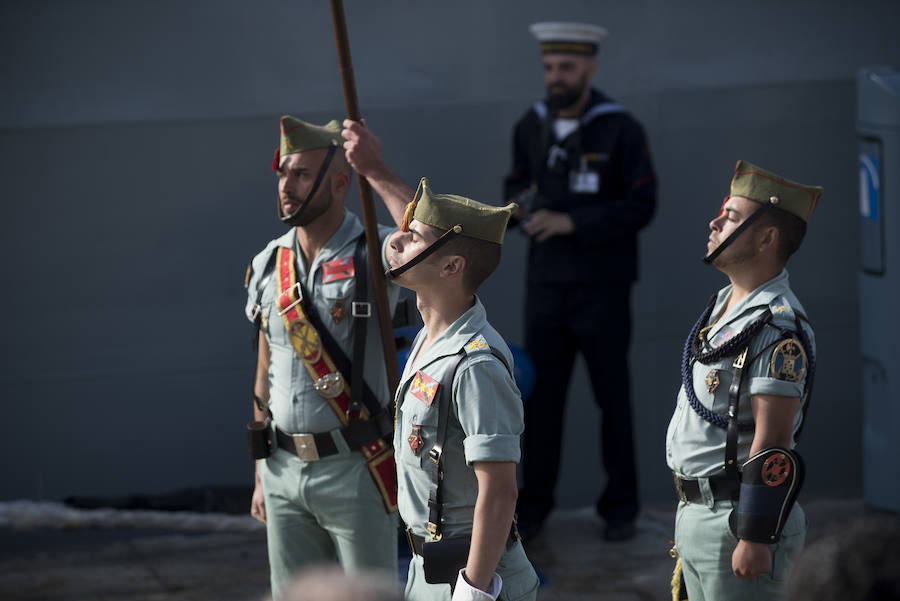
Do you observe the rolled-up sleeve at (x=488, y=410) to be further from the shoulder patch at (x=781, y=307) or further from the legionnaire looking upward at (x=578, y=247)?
the legionnaire looking upward at (x=578, y=247)

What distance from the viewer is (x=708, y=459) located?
319 centimetres

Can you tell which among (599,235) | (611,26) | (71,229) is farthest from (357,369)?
(611,26)

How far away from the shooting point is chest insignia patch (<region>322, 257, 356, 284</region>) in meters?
3.72

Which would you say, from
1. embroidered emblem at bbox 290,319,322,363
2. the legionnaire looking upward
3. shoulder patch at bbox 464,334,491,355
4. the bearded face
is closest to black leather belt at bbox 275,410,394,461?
embroidered emblem at bbox 290,319,322,363

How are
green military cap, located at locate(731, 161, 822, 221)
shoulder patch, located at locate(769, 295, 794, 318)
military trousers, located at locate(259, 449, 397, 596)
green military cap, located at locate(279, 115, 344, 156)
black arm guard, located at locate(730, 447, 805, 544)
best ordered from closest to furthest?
1. black arm guard, located at locate(730, 447, 805, 544)
2. shoulder patch, located at locate(769, 295, 794, 318)
3. green military cap, located at locate(731, 161, 822, 221)
4. military trousers, located at locate(259, 449, 397, 596)
5. green military cap, located at locate(279, 115, 344, 156)

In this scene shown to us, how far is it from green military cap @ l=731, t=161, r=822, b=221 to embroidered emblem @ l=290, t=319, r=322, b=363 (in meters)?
1.28

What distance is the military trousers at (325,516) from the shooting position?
3.63 metres

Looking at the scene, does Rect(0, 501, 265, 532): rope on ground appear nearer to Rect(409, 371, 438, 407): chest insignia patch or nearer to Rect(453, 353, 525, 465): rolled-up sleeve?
Rect(409, 371, 438, 407): chest insignia patch

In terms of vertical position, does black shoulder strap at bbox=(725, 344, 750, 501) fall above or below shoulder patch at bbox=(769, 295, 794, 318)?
below

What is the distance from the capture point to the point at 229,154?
18.6 feet

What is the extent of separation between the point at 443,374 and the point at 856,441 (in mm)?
4314

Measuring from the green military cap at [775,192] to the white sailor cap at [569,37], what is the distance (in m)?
2.33

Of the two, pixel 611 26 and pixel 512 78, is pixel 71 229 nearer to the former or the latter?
pixel 512 78

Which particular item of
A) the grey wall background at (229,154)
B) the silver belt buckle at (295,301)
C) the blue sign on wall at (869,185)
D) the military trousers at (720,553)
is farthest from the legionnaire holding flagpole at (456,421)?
the blue sign on wall at (869,185)
